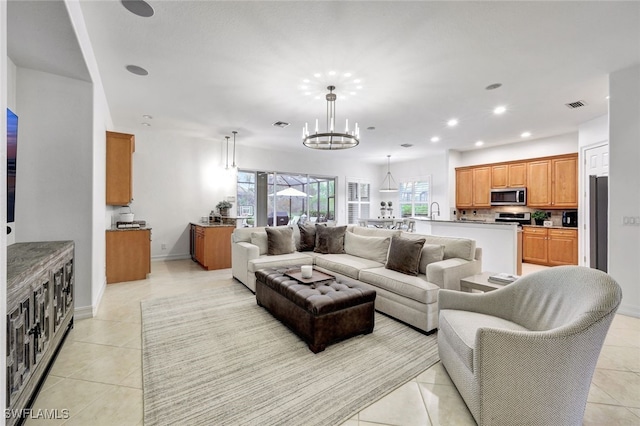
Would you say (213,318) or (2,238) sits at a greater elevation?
(2,238)

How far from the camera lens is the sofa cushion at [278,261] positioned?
3.96 m

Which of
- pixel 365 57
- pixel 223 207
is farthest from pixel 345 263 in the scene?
pixel 223 207

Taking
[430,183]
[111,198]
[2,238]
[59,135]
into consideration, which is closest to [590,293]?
[2,238]

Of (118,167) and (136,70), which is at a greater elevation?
(136,70)

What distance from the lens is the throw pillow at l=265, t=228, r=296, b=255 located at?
4.41 metres

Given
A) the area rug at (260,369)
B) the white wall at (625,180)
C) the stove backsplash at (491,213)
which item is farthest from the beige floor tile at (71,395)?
the stove backsplash at (491,213)

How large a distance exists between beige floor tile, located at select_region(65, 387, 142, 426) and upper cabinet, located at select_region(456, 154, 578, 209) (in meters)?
7.68

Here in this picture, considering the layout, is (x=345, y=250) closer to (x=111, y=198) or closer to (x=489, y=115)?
(x=489, y=115)

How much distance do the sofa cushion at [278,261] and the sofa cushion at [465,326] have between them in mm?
2380

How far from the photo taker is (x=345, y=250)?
15.1 ft

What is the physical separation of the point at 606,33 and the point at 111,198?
253 inches

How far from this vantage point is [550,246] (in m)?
5.94

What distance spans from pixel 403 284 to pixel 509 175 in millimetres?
5603

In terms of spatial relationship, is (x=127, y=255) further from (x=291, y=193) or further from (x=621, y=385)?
(x=621, y=385)
